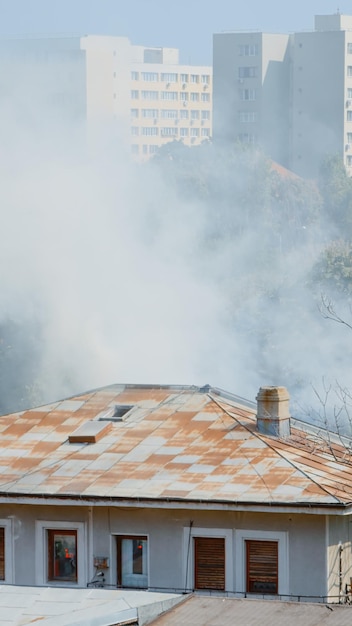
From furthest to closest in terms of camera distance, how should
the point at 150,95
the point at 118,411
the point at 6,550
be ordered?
1. the point at 150,95
2. the point at 118,411
3. the point at 6,550

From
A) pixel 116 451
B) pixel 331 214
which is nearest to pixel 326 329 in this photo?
pixel 331 214

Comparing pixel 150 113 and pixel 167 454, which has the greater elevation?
pixel 150 113

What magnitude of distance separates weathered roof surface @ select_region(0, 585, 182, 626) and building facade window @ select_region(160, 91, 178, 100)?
11599 centimetres

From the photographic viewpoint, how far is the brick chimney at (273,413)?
18.0 meters

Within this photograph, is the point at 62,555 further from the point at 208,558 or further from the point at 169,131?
the point at 169,131

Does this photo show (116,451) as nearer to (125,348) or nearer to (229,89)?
(125,348)

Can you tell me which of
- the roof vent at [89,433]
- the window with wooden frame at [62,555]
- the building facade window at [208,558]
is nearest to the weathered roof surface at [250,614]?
the building facade window at [208,558]

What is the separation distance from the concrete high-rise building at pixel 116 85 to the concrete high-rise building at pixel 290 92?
608cm

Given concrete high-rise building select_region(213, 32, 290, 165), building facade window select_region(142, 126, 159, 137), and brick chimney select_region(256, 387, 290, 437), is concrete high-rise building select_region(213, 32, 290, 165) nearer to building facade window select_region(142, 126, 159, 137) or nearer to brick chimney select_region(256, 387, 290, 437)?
building facade window select_region(142, 126, 159, 137)

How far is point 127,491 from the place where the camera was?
1675 cm

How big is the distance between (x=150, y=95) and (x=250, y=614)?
116m

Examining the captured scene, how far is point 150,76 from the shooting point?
127125 mm

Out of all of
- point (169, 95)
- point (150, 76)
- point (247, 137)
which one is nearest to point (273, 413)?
point (247, 137)

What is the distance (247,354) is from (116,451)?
42.6 metres
